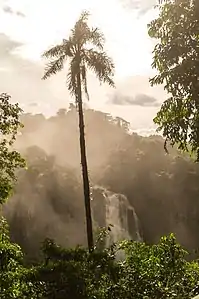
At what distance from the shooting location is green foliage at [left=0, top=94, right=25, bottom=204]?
1235cm

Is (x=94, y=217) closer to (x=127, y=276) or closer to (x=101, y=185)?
(x=101, y=185)

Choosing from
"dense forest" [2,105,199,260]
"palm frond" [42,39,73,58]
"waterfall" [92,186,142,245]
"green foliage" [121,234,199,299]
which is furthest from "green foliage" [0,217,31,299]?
"waterfall" [92,186,142,245]

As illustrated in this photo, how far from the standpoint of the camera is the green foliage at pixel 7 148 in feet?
40.5

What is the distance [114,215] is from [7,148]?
36404 millimetres

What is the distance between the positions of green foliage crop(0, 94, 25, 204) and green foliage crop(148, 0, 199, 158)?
15.8 ft

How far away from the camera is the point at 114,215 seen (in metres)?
48.2

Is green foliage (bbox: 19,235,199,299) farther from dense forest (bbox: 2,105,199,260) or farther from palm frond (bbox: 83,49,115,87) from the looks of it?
dense forest (bbox: 2,105,199,260)

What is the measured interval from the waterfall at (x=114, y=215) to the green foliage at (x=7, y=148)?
35.1 metres

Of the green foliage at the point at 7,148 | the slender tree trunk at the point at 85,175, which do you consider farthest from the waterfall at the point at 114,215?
the green foliage at the point at 7,148

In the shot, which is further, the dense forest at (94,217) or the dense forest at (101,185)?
the dense forest at (101,185)

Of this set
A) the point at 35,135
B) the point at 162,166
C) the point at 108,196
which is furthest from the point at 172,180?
the point at 35,135

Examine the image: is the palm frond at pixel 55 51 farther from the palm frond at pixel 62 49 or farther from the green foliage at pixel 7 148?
the green foliage at pixel 7 148

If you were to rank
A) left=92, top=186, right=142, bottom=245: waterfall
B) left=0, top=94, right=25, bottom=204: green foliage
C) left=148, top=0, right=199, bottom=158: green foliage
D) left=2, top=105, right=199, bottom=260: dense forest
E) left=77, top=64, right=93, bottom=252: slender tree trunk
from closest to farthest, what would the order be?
left=148, top=0, right=199, bottom=158: green foliage, left=0, top=94, right=25, bottom=204: green foliage, left=77, top=64, right=93, bottom=252: slender tree trunk, left=92, top=186, right=142, bottom=245: waterfall, left=2, top=105, right=199, bottom=260: dense forest

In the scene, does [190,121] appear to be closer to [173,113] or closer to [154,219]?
[173,113]
